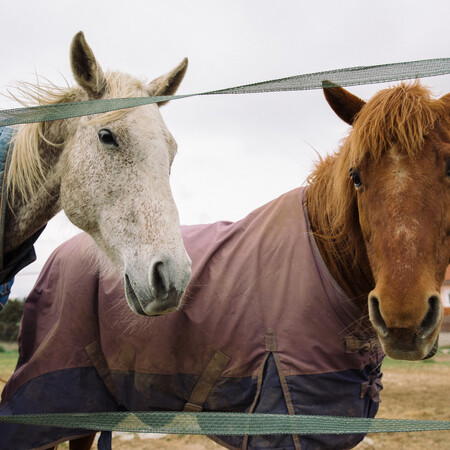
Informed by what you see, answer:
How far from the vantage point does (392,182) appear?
1.84 m

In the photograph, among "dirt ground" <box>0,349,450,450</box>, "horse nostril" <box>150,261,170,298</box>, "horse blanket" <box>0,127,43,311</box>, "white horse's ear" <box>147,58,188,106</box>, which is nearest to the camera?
"horse nostril" <box>150,261,170,298</box>

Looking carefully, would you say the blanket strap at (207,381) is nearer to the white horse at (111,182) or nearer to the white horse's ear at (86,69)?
the white horse at (111,182)

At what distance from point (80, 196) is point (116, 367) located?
113cm

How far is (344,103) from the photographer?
230cm

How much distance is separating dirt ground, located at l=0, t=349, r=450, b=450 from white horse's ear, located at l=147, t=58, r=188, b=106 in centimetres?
264

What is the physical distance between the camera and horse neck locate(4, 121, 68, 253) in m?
2.44

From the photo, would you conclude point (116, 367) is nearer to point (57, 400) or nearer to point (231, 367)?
point (57, 400)

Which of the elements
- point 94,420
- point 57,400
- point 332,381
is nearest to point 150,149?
point 94,420

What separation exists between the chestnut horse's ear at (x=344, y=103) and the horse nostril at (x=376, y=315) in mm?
1028

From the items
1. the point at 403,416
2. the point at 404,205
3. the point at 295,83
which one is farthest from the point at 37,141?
the point at 403,416

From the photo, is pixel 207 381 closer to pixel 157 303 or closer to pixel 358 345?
pixel 157 303

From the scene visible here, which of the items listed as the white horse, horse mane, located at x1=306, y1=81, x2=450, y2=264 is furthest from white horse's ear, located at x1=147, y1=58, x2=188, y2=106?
horse mane, located at x1=306, y1=81, x2=450, y2=264

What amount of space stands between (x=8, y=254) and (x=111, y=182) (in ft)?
2.79

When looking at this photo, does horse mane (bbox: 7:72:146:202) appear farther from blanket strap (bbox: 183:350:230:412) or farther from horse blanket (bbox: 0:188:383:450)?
blanket strap (bbox: 183:350:230:412)
